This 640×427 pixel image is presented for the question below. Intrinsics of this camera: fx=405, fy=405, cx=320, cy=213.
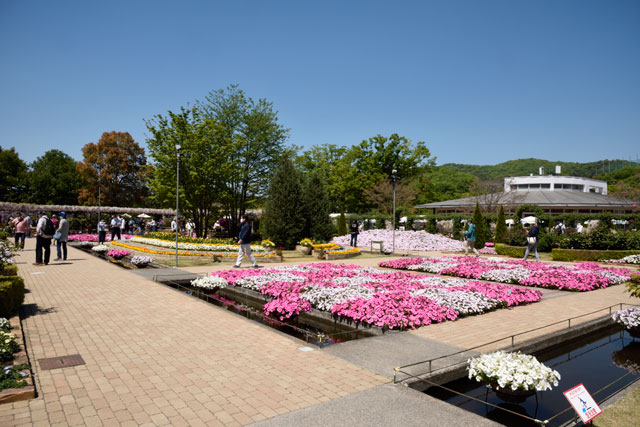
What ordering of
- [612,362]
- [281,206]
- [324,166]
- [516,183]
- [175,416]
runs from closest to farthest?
[175,416] → [612,362] → [281,206] → [324,166] → [516,183]

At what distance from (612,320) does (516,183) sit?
65.5m

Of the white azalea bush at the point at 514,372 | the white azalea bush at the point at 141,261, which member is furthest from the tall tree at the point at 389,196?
the white azalea bush at the point at 514,372

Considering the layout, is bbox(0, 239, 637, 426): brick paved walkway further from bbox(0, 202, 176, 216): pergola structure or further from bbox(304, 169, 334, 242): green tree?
bbox(0, 202, 176, 216): pergola structure

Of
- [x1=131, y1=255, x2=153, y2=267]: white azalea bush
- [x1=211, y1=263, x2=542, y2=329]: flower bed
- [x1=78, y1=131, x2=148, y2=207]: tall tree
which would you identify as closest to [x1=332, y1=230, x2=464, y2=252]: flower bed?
[x1=211, y1=263, x2=542, y2=329]: flower bed

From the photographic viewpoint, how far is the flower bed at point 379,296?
7.53 meters

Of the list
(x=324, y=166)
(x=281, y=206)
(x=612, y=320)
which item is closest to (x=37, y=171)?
(x=324, y=166)

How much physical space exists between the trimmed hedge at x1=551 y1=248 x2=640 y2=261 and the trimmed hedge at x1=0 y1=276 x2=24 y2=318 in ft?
69.0

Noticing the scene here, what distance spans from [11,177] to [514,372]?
72265 millimetres

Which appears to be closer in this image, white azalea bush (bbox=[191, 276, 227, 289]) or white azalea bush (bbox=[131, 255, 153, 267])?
white azalea bush (bbox=[191, 276, 227, 289])

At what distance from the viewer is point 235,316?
25.9 feet

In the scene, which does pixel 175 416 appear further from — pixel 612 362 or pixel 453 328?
pixel 612 362

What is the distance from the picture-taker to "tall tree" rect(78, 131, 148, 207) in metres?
56.7

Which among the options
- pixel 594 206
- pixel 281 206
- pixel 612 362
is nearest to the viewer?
pixel 612 362

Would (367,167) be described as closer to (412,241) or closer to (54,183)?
(412,241)
